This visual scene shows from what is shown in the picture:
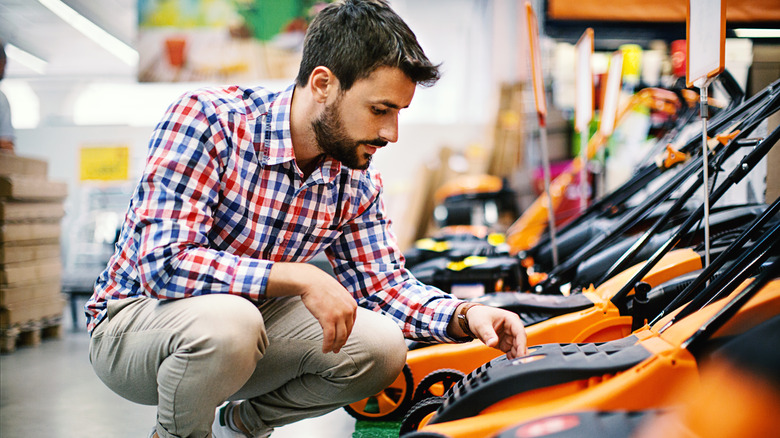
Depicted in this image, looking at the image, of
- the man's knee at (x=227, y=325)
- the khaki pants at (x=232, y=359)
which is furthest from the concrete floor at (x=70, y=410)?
the man's knee at (x=227, y=325)

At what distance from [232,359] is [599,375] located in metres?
0.61

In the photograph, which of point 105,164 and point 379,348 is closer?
point 379,348

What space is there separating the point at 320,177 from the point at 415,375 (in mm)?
717

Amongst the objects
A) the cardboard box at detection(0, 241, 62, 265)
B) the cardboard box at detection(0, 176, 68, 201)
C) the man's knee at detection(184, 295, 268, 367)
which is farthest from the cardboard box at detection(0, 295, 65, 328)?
the man's knee at detection(184, 295, 268, 367)

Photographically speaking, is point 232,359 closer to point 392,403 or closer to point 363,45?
point 363,45

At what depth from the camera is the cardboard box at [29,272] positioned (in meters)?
3.26

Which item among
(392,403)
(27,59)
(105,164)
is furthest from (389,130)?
(27,59)

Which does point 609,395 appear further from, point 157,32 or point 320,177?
point 157,32

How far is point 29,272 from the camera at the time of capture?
3.43 metres

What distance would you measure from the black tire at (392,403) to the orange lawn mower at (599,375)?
668 mm

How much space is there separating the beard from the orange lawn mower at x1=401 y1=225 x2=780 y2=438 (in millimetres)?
463

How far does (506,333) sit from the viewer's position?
1.21 meters

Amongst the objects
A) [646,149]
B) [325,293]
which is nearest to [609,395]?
[325,293]

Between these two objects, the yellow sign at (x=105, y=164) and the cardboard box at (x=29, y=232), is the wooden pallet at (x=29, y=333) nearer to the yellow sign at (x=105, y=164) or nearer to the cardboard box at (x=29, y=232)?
the cardboard box at (x=29, y=232)
